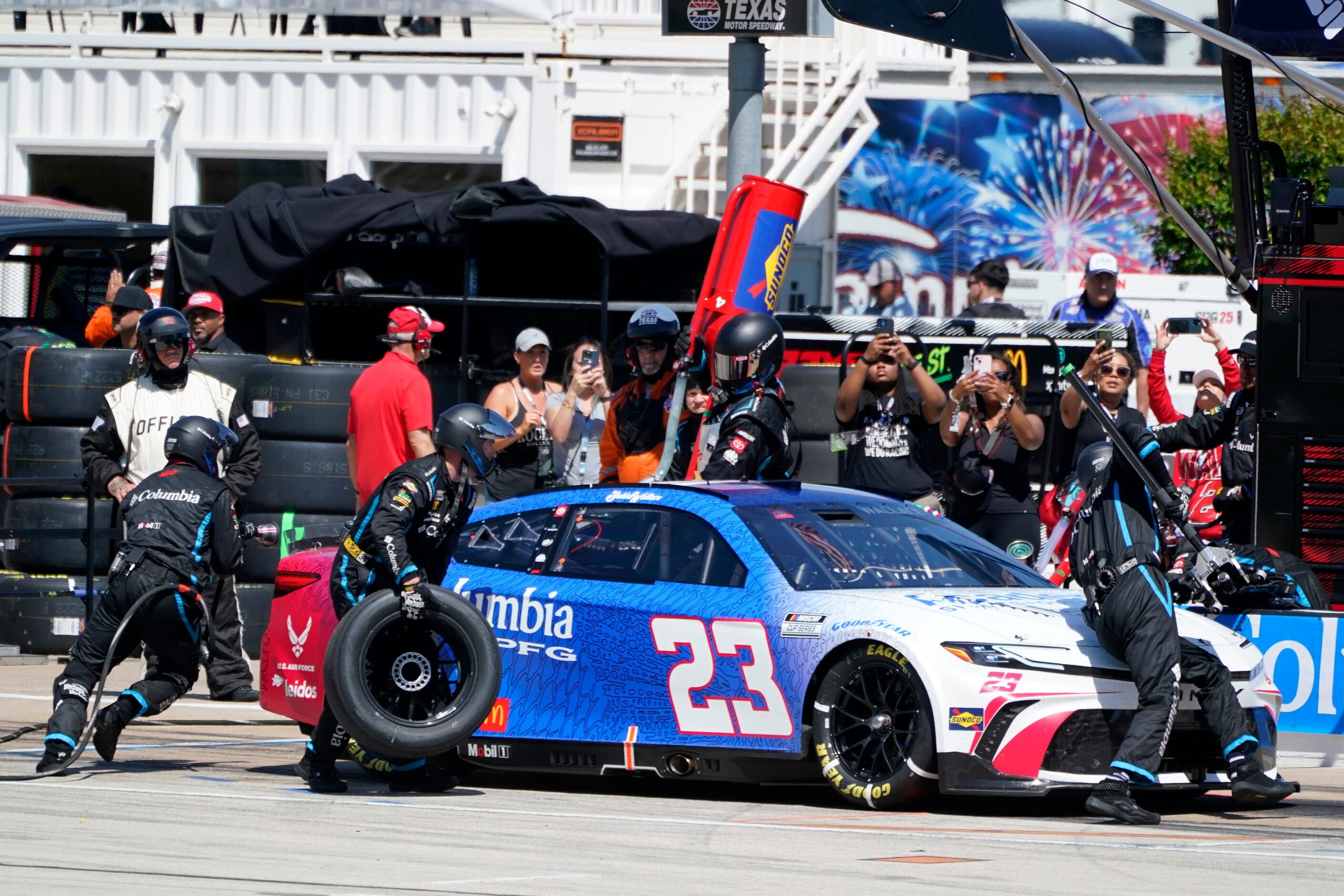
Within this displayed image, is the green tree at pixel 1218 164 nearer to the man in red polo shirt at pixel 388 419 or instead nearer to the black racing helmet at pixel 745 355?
the man in red polo shirt at pixel 388 419

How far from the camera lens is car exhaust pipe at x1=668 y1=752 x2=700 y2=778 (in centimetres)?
845

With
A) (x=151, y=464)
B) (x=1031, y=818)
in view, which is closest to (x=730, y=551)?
(x=1031, y=818)

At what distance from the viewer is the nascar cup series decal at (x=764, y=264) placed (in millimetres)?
11922

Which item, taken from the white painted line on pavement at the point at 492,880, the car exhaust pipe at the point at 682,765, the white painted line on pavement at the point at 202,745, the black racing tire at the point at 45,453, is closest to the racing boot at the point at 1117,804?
the car exhaust pipe at the point at 682,765

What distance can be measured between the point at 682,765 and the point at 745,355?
8.21ft

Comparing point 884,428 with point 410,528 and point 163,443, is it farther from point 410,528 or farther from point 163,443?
point 163,443

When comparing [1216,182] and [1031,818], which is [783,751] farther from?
[1216,182]

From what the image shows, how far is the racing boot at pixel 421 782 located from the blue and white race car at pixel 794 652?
7.0 inches

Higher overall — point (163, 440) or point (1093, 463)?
point (1093, 463)

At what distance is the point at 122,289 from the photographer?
Answer: 14.1 metres

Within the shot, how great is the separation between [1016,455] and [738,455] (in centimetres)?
208

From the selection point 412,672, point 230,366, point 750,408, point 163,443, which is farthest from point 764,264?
point 412,672

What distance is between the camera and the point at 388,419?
11.8 m

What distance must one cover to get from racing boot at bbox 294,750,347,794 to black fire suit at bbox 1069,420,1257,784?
11.1 feet
